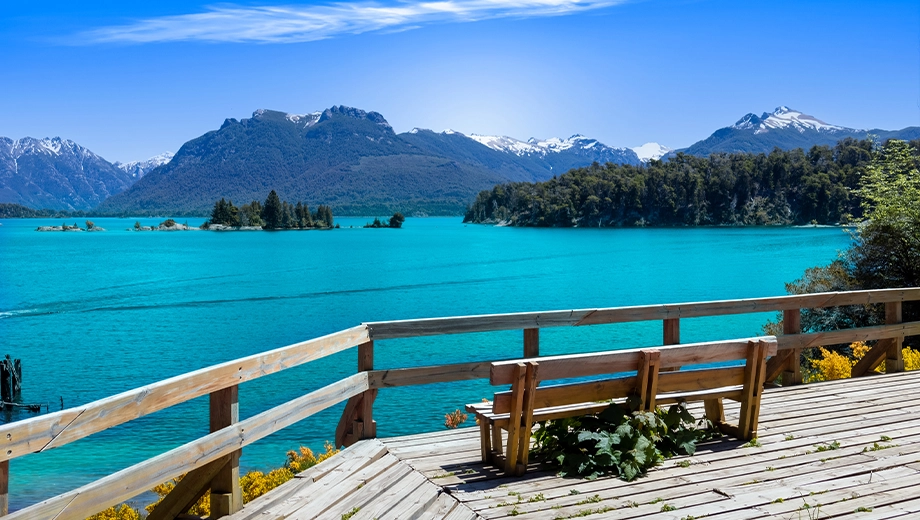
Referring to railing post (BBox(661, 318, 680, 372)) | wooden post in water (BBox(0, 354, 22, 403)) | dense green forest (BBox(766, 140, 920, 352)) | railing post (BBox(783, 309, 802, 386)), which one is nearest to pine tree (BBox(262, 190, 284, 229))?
wooden post in water (BBox(0, 354, 22, 403))

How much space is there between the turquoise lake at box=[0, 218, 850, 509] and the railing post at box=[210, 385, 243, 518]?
10123 millimetres

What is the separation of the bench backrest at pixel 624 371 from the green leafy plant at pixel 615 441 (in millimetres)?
199

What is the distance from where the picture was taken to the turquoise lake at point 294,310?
18391mm

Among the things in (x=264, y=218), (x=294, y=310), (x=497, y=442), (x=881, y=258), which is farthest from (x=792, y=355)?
(x=264, y=218)

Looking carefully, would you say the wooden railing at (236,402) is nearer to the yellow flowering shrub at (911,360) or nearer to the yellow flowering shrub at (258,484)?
the yellow flowering shrub at (258,484)

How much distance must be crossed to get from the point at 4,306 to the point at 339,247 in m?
65.2

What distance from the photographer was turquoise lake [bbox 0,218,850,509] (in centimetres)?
1839

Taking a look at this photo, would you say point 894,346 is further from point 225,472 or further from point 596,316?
point 225,472

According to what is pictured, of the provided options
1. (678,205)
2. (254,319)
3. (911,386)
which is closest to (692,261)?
(254,319)

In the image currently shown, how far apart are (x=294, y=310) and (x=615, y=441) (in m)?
39.7

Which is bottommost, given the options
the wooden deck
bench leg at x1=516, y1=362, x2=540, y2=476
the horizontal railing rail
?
the wooden deck

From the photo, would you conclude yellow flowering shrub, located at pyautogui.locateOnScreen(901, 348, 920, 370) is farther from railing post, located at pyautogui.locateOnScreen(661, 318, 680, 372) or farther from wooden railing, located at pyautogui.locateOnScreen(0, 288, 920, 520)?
railing post, located at pyautogui.locateOnScreen(661, 318, 680, 372)

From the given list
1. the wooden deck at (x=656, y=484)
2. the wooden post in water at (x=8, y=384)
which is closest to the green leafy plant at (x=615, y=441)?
the wooden deck at (x=656, y=484)

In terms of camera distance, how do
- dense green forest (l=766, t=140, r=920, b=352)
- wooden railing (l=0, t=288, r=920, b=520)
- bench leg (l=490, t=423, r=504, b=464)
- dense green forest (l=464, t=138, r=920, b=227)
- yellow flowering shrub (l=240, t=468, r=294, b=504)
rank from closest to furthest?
wooden railing (l=0, t=288, r=920, b=520)
bench leg (l=490, t=423, r=504, b=464)
yellow flowering shrub (l=240, t=468, r=294, b=504)
dense green forest (l=766, t=140, r=920, b=352)
dense green forest (l=464, t=138, r=920, b=227)
